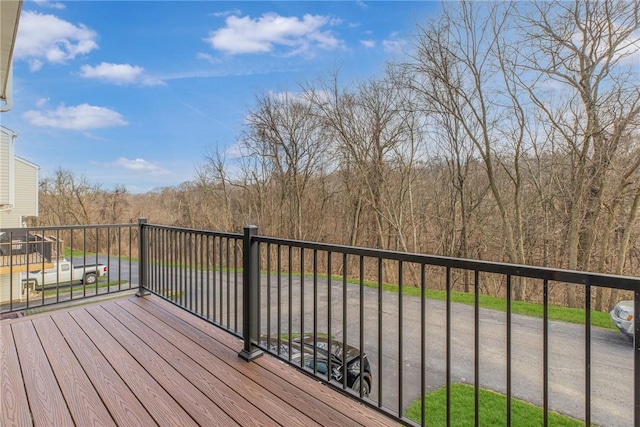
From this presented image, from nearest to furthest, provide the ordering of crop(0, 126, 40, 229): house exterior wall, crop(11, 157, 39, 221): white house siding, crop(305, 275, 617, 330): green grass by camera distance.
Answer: crop(305, 275, 617, 330): green grass → crop(0, 126, 40, 229): house exterior wall → crop(11, 157, 39, 221): white house siding

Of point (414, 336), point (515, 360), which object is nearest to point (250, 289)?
point (414, 336)

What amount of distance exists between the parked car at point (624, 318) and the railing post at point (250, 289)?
4513 millimetres

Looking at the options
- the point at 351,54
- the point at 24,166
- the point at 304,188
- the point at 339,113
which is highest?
the point at 351,54

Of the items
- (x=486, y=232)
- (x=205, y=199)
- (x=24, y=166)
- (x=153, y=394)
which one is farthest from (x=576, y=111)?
(x=24, y=166)

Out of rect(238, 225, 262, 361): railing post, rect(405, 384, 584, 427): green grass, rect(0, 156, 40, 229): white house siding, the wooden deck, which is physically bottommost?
rect(405, 384, 584, 427): green grass

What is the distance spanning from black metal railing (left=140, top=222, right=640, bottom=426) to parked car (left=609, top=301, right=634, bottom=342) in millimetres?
155

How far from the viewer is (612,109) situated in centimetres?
573

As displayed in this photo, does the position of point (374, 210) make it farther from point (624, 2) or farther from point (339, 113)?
point (624, 2)

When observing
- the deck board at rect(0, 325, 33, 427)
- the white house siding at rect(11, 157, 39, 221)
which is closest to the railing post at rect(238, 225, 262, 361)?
the deck board at rect(0, 325, 33, 427)

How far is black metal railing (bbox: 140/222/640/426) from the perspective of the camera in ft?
4.25

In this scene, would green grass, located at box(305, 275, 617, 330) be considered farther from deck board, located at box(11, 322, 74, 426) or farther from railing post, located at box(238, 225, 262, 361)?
deck board, located at box(11, 322, 74, 426)

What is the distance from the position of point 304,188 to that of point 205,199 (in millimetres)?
4252

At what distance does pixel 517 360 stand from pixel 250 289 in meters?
3.55

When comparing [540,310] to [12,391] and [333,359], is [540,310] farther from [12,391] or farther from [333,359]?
[12,391]
